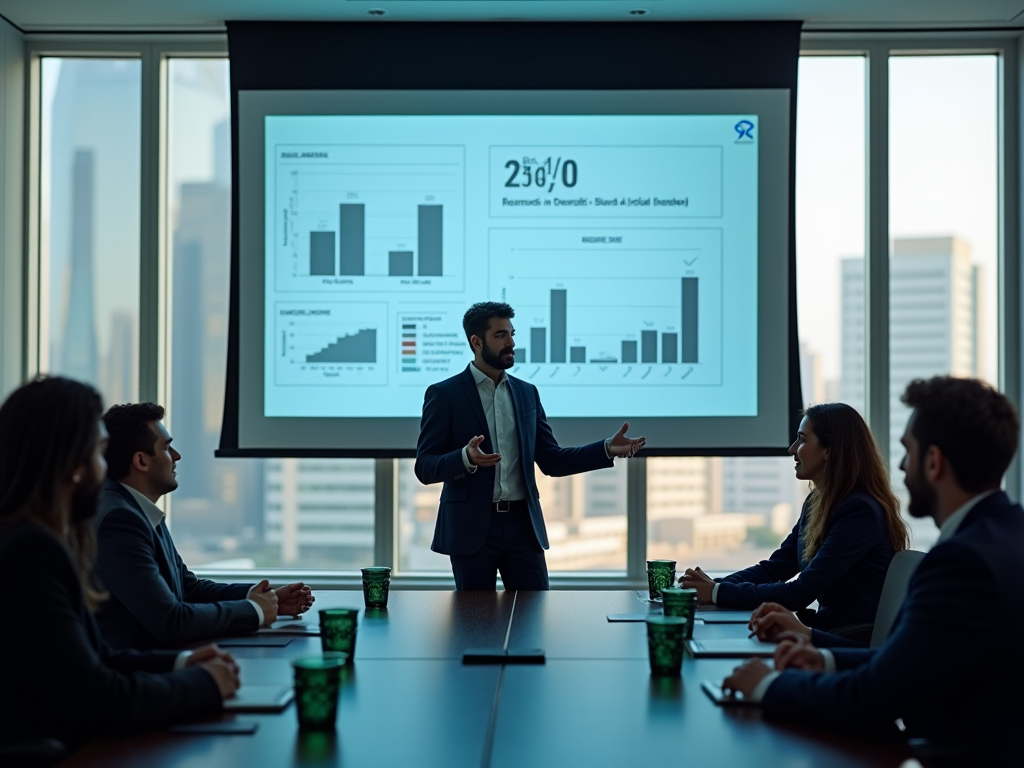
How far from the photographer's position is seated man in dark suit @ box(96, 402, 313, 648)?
2.54m

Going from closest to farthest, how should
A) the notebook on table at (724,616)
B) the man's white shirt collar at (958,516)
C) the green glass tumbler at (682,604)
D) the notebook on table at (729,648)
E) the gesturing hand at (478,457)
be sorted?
the man's white shirt collar at (958,516) → the notebook on table at (729,648) → the green glass tumbler at (682,604) → the notebook on table at (724,616) → the gesturing hand at (478,457)

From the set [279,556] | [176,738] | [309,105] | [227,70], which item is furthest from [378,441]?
[176,738]

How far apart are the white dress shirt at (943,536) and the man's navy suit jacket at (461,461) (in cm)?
217

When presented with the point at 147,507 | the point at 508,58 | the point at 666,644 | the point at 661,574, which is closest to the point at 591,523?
the point at 508,58

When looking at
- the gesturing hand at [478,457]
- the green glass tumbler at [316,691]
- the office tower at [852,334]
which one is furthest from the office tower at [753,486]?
the green glass tumbler at [316,691]

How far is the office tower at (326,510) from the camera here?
566 cm

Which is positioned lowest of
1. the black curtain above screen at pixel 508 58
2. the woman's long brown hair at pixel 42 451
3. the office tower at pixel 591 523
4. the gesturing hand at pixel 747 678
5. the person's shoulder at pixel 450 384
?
the office tower at pixel 591 523

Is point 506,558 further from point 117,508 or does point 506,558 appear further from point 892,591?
point 117,508

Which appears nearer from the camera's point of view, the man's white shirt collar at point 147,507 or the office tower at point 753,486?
the man's white shirt collar at point 147,507

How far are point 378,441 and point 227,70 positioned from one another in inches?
86.5

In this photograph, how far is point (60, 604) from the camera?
5.52 feet

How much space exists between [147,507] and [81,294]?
3.30 m

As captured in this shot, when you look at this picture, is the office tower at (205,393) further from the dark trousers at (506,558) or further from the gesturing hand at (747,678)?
the gesturing hand at (747,678)

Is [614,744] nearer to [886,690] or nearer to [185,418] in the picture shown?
[886,690]
